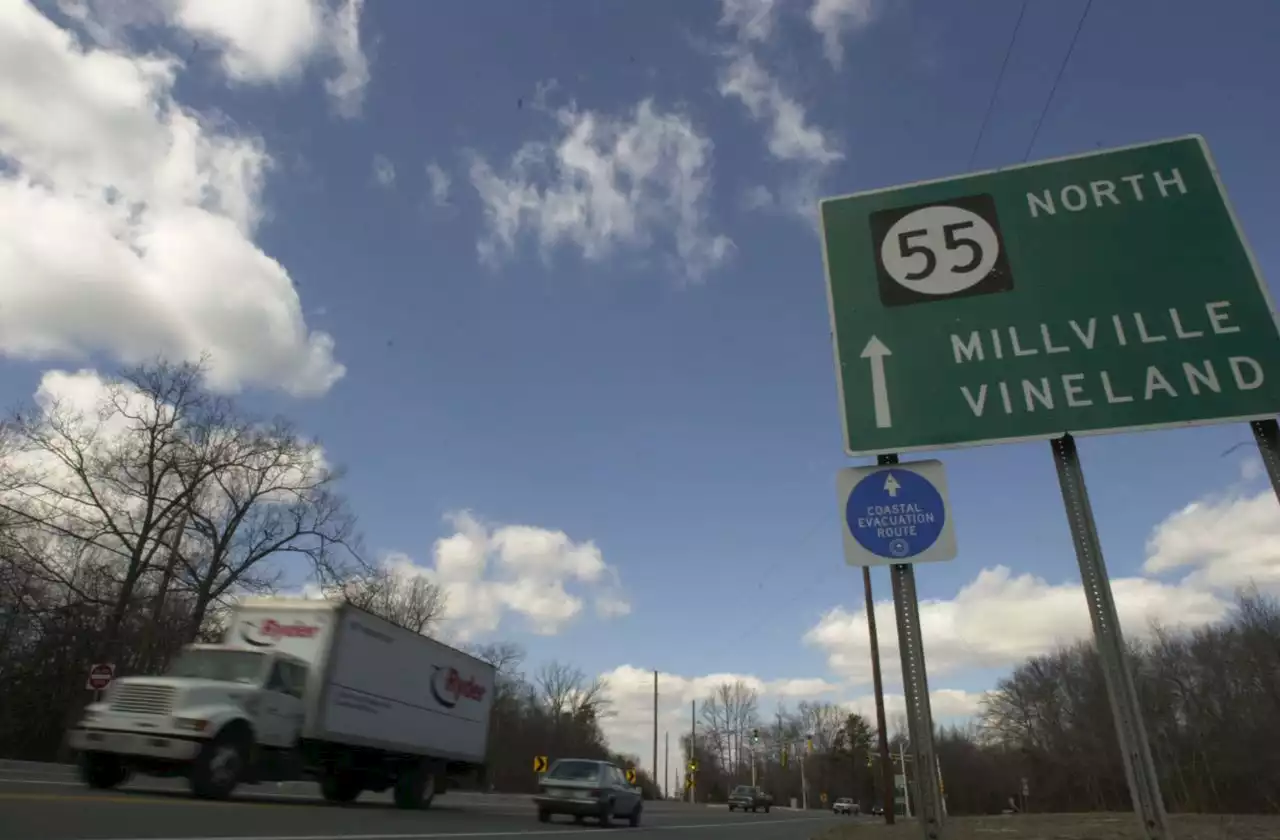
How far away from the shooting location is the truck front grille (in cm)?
1066

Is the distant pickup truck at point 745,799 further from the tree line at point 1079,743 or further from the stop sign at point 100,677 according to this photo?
the stop sign at point 100,677

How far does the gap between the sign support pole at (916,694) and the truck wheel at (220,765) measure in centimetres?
1027

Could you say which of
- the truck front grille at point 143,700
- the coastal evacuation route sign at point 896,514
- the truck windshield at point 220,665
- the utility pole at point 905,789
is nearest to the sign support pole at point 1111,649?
the coastal evacuation route sign at point 896,514

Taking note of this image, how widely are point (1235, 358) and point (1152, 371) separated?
430mm

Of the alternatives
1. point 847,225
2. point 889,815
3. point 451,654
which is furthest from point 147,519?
point 847,225

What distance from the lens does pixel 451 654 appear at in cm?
1725

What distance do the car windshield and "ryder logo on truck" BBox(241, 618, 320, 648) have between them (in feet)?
21.8

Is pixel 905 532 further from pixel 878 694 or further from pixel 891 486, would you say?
pixel 878 694

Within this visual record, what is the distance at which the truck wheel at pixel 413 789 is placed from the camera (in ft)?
50.6

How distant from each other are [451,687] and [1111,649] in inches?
603

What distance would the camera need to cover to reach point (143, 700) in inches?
427

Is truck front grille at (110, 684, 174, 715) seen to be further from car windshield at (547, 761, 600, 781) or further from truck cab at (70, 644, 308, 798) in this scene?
car windshield at (547, 761, 600, 781)

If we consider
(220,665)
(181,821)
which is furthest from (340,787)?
(181,821)

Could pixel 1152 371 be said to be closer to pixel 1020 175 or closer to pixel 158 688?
pixel 1020 175
